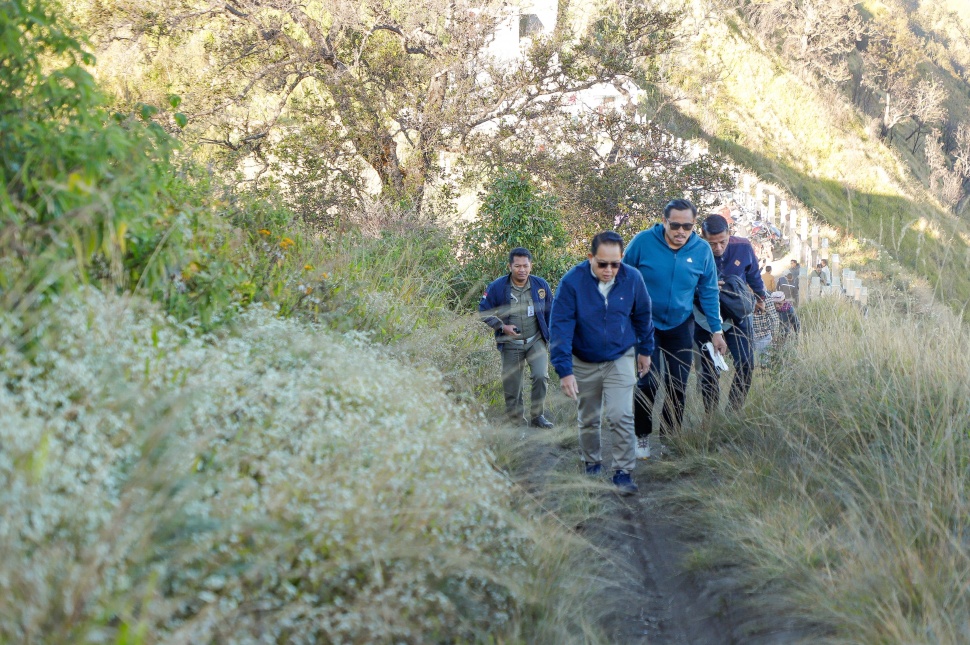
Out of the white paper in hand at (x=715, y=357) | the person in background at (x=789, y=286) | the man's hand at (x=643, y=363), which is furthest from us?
the person in background at (x=789, y=286)

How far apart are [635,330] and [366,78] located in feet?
30.6

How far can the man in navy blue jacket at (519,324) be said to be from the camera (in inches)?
332

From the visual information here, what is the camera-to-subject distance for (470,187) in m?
14.8

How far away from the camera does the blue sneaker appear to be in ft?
20.9

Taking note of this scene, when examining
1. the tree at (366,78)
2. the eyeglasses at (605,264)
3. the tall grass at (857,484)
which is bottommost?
the tall grass at (857,484)

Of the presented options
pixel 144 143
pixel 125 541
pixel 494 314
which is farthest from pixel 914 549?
pixel 494 314

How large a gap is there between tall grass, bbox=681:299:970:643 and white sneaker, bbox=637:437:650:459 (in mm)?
420

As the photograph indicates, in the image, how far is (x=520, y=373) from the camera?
28.1 feet

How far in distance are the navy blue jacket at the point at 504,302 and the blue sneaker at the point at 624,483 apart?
2.26 metres

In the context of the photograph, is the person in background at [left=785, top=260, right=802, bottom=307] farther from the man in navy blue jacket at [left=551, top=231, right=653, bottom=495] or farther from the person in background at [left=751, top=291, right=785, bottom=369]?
the man in navy blue jacket at [left=551, top=231, right=653, bottom=495]

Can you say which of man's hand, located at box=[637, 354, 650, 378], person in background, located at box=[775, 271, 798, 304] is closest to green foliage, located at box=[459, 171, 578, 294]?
person in background, located at box=[775, 271, 798, 304]

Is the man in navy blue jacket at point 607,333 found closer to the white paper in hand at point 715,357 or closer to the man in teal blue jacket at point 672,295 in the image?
the man in teal blue jacket at point 672,295

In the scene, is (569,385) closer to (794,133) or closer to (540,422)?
(540,422)

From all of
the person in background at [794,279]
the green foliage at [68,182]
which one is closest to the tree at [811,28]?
the person in background at [794,279]
